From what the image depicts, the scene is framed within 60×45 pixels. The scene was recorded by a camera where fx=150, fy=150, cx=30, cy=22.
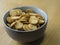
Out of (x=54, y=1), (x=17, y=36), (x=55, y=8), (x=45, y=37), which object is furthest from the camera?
(x=54, y=1)

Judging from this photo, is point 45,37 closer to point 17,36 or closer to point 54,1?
point 17,36

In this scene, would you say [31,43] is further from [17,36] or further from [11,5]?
[11,5]

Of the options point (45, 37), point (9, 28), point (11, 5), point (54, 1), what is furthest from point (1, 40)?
point (54, 1)

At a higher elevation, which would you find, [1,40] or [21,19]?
[21,19]

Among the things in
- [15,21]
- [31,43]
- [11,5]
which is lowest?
[31,43]

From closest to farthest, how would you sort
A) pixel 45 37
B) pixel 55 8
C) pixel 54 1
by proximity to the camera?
pixel 45 37 → pixel 55 8 → pixel 54 1

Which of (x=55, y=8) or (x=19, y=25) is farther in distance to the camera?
(x=55, y=8)
